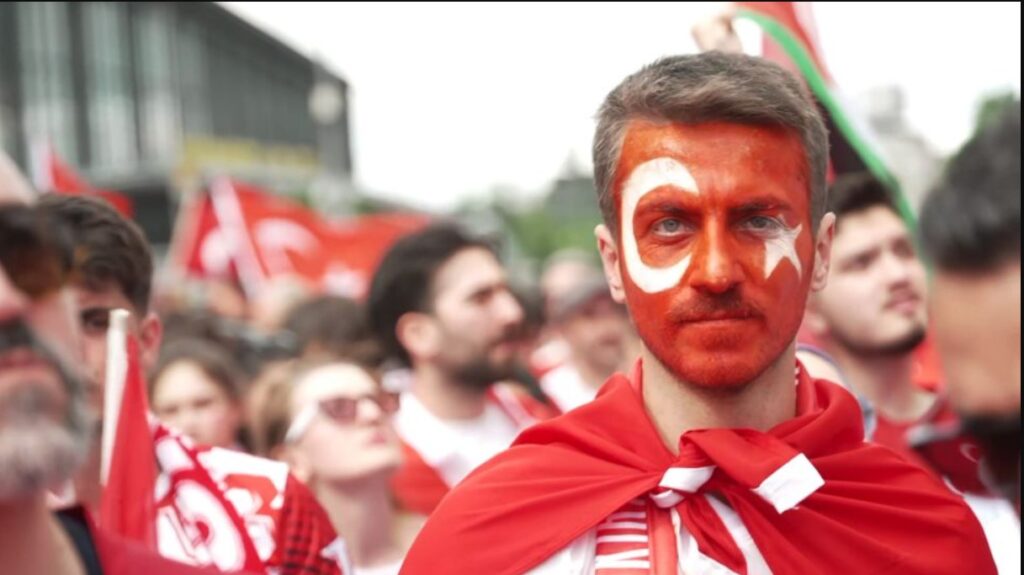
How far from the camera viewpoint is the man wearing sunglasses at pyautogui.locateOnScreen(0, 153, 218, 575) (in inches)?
91.1

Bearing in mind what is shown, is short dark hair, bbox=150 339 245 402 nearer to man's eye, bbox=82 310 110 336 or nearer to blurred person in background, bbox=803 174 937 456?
man's eye, bbox=82 310 110 336

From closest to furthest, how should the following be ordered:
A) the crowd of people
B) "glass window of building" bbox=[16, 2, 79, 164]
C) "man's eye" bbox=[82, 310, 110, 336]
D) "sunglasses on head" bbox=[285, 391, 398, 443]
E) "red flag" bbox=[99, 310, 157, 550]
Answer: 1. the crowd of people
2. "red flag" bbox=[99, 310, 157, 550]
3. "man's eye" bbox=[82, 310, 110, 336]
4. "sunglasses on head" bbox=[285, 391, 398, 443]
5. "glass window of building" bbox=[16, 2, 79, 164]

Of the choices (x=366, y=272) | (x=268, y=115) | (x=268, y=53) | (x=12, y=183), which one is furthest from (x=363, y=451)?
(x=268, y=115)

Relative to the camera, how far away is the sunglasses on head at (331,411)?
4.97 meters

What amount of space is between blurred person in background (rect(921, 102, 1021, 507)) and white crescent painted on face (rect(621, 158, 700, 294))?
1111 millimetres

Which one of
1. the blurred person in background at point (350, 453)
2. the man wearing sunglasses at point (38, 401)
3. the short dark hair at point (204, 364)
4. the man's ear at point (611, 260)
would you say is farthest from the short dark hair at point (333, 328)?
the man wearing sunglasses at point (38, 401)

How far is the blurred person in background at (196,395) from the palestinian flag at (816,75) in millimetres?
2374

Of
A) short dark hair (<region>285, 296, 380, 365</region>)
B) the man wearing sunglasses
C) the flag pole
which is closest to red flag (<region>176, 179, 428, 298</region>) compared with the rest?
short dark hair (<region>285, 296, 380, 365</region>)

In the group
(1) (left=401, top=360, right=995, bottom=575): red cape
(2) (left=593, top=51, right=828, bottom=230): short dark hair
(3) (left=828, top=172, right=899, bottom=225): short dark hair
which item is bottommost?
(1) (left=401, top=360, right=995, bottom=575): red cape

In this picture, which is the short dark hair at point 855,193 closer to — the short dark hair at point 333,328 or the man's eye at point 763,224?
the man's eye at point 763,224

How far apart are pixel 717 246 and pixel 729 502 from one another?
0.49 m

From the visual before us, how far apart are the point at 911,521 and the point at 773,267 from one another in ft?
1.81

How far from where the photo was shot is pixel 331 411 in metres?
4.98

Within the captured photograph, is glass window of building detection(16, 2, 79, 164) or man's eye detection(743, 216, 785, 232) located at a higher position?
glass window of building detection(16, 2, 79, 164)
